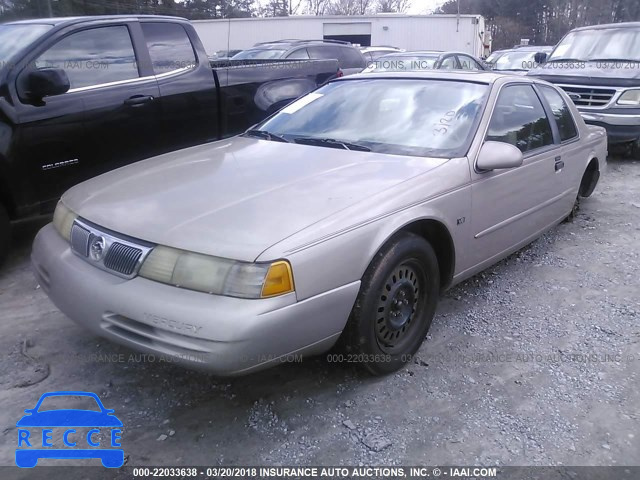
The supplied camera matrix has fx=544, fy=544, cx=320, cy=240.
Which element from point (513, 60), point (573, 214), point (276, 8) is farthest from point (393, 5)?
point (573, 214)

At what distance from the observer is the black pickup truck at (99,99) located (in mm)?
4039

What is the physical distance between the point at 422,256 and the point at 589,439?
1155mm

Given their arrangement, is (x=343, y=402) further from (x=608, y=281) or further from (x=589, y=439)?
(x=608, y=281)

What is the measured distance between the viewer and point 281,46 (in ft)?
37.8

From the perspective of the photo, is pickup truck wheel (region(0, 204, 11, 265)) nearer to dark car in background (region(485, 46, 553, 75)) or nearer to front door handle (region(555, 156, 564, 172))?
front door handle (region(555, 156, 564, 172))

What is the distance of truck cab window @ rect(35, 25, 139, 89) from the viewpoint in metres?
4.38

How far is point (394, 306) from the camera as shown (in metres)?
2.86

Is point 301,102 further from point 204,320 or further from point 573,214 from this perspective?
point 573,214

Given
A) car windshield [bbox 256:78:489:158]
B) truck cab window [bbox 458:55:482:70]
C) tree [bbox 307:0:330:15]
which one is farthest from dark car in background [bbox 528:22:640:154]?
tree [bbox 307:0:330:15]

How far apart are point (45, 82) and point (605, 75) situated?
7470 mm

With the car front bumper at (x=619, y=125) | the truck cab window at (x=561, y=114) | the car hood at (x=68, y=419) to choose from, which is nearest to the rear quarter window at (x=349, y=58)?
the car front bumper at (x=619, y=125)

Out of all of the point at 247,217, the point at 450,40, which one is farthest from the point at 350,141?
the point at 450,40

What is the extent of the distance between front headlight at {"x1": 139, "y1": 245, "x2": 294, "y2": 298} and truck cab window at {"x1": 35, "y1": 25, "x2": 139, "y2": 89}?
9.32ft

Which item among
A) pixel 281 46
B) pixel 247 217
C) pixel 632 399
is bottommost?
pixel 632 399
